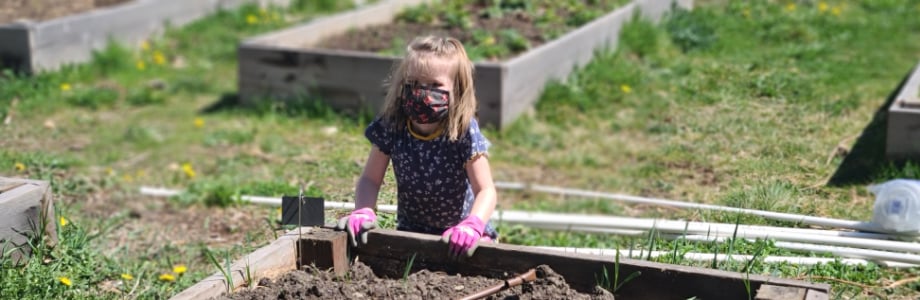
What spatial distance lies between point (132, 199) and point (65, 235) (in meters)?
1.86

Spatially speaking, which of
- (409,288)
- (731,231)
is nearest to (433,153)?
(409,288)

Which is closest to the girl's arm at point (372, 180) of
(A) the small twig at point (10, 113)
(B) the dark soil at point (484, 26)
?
(B) the dark soil at point (484, 26)

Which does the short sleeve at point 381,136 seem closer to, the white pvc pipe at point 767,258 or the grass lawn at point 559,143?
the grass lawn at point 559,143

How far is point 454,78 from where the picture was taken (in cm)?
372

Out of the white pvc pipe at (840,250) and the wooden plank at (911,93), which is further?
the wooden plank at (911,93)

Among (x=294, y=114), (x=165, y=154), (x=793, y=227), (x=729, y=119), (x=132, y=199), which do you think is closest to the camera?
(x=793, y=227)

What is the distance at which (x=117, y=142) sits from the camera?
757 centimetres

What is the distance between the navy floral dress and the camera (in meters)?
3.80

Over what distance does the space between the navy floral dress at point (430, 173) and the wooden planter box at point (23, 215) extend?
1400 mm

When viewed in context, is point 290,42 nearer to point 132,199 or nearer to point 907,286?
point 132,199

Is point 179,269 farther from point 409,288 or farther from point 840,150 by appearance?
point 840,150

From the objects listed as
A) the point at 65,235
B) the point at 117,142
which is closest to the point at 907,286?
the point at 65,235

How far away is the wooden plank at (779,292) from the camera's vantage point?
120 inches

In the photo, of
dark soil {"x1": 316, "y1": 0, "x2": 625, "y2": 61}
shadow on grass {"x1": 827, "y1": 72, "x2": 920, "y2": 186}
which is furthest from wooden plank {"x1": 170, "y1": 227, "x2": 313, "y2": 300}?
dark soil {"x1": 316, "y1": 0, "x2": 625, "y2": 61}
